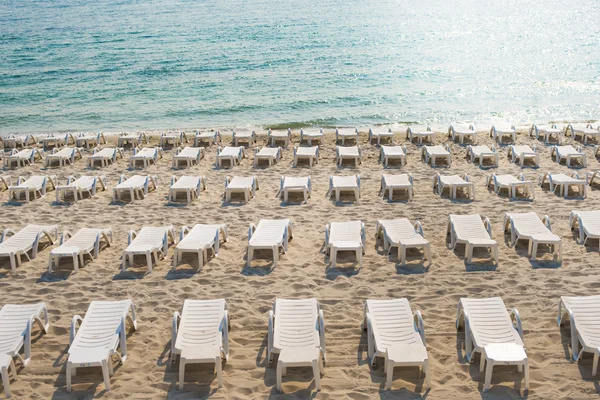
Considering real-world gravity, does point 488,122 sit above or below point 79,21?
below

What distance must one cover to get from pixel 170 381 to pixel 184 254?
3.64m

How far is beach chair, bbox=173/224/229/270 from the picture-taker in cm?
922

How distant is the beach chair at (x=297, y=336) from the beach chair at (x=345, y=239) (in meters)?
1.96

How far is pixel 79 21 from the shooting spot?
5769 cm

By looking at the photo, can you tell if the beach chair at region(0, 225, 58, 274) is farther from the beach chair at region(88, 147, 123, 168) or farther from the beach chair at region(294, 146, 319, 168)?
the beach chair at region(294, 146, 319, 168)

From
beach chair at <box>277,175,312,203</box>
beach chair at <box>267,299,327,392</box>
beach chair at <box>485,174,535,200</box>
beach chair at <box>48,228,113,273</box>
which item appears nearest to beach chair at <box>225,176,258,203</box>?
beach chair at <box>277,175,312,203</box>

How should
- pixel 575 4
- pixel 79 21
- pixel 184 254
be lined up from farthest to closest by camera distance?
pixel 575 4
pixel 79 21
pixel 184 254

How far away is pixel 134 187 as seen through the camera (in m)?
12.7

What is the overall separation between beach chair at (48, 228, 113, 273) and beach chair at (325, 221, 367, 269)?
4.18 m

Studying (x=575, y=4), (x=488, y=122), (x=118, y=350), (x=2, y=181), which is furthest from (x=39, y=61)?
(x=575, y=4)

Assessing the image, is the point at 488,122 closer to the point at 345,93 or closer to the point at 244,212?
the point at 345,93

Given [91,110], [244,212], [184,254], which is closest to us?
[184,254]

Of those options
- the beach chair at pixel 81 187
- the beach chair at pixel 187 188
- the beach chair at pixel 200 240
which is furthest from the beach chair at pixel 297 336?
the beach chair at pixel 81 187

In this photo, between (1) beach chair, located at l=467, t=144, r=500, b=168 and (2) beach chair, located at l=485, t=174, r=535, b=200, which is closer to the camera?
(2) beach chair, located at l=485, t=174, r=535, b=200
